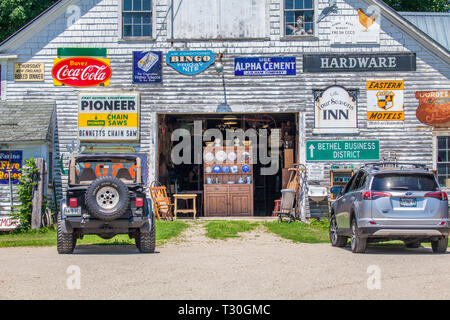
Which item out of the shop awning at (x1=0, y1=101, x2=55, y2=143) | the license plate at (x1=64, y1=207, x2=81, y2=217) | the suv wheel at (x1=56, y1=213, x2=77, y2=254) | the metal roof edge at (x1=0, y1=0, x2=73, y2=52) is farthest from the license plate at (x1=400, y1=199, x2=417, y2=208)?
the metal roof edge at (x1=0, y1=0, x2=73, y2=52)

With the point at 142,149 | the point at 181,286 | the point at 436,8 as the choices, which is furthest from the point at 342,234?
the point at 436,8

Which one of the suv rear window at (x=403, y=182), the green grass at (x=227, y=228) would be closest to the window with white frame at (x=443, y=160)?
the green grass at (x=227, y=228)

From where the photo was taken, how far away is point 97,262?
11383 mm

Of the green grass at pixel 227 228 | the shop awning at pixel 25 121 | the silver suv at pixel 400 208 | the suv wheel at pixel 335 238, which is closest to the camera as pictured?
the silver suv at pixel 400 208

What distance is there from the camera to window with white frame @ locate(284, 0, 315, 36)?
2177cm

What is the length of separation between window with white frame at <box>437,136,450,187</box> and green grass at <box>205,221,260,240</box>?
21.5ft

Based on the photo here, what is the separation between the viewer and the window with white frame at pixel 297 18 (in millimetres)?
21766

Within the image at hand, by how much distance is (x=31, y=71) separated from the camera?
71.4 feet

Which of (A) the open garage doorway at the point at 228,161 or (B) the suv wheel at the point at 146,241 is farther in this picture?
(A) the open garage doorway at the point at 228,161

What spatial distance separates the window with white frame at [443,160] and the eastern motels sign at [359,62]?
2565mm

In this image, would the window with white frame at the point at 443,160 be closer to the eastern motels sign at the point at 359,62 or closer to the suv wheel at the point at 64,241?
the eastern motels sign at the point at 359,62

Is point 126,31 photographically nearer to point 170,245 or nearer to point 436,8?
point 170,245

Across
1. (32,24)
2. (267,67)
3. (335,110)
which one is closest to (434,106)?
(335,110)

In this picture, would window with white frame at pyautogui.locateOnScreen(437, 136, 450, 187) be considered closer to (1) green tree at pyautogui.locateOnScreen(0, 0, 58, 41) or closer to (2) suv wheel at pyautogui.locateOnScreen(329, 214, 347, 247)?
(2) suv wheel at pyautogui.locateOnScreen(329, 214, 347, 247)
